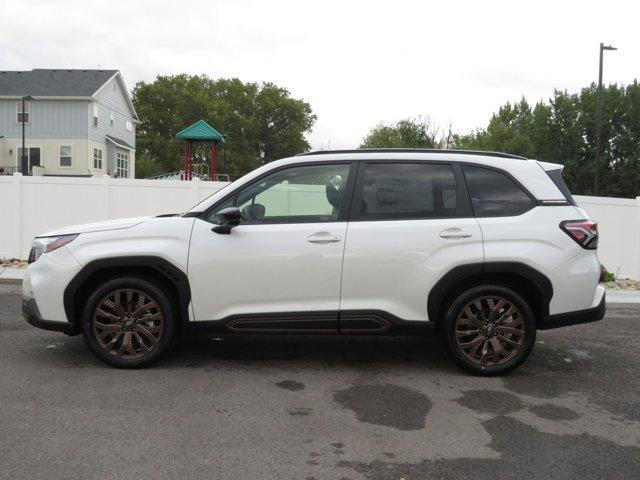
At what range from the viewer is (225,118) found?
6981cm

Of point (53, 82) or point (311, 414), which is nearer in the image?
point (311, 414)

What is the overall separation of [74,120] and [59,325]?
1521 inches

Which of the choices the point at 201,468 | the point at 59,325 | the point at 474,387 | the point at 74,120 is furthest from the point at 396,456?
the point at 74,120

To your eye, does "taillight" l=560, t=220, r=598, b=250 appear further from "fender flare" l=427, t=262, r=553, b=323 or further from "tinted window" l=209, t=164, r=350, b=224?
"tinted window" l=209, t=164, r=350, b=224

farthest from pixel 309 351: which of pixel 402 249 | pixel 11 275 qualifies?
pixel 11 275

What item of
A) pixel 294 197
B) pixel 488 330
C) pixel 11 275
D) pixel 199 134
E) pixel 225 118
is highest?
pixel 225 118

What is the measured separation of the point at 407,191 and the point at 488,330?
1322 mm

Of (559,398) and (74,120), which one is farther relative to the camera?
(74,120)

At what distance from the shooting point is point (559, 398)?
477cm

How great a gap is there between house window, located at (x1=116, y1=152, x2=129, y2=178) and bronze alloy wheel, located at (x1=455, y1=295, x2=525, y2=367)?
4293 cm

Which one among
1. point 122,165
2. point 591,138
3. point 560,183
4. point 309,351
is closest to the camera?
point 560,183

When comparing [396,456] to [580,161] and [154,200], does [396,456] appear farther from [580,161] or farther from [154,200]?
[580,161]

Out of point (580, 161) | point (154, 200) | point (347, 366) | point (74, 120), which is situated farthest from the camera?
point (580, 161)

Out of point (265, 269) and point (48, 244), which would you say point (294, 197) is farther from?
point (48, 244)
